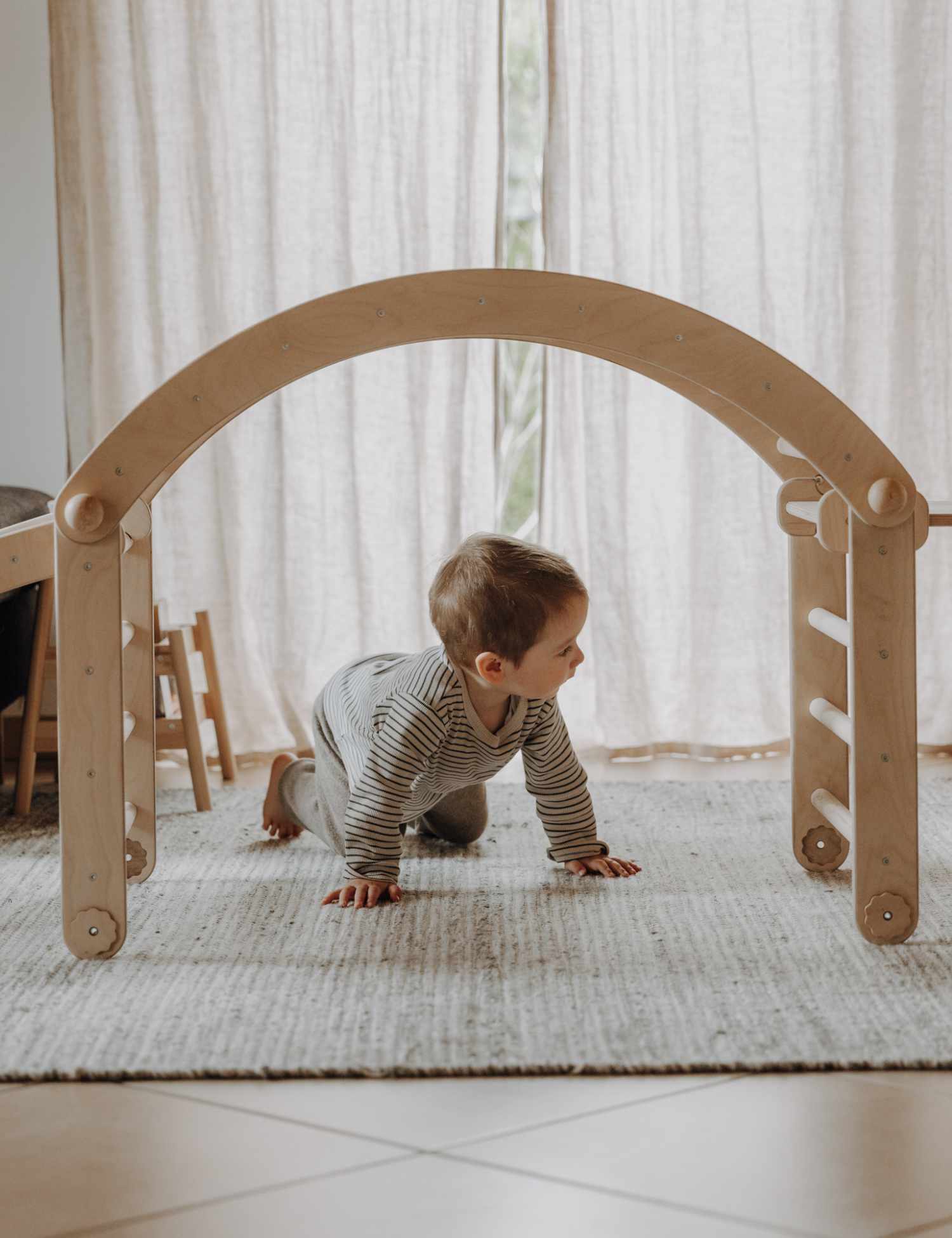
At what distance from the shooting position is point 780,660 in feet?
7.49

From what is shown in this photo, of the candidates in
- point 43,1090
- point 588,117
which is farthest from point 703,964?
point 588,117

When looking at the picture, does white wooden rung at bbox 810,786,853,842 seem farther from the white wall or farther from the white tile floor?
the white wall

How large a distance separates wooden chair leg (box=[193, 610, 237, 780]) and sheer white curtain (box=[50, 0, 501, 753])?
0.51ft

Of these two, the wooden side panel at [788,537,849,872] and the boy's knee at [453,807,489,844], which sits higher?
the wooden side panel at [788,537,849,872]

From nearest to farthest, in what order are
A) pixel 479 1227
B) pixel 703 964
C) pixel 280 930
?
pixel 479 1227
pixel 703 964
pixel 280 930

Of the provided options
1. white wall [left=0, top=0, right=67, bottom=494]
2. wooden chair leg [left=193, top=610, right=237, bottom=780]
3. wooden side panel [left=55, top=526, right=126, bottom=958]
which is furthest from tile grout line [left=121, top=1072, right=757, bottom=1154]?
white wall [left=0, top=0, right=67, bottom=494]

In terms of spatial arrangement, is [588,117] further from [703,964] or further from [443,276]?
[703,964]

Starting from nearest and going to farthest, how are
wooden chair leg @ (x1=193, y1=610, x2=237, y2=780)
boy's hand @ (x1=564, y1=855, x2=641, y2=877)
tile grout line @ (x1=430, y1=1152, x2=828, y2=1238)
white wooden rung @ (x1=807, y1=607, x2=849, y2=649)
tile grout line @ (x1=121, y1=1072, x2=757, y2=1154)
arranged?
tile grout line @ (x1=430, y1=1152, x2=828, y2=1238) → tile grout line @ (x1=121, y1=1072, x2=757, y2=1154) → white wooden rung @ (x1=807, y1=607, x2=849, y2=649) → boy's hand @ (x1=564, y1=855, x2=641, y2=877) → wooden chair leg @ (x1=193, y1=610, x2=237, y2=780)

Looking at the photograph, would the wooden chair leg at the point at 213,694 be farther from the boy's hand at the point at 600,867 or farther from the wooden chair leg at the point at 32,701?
the boy's hand at the point at 600,867

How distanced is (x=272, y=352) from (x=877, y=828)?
706 millimetres

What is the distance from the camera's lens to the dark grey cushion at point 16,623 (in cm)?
184

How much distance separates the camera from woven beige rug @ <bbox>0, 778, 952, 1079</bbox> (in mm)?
928

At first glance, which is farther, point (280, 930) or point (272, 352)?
point (280, 930)

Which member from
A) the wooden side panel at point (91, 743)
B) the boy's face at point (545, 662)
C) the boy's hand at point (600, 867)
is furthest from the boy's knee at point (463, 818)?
the wooden side panel at point (91, 743)
